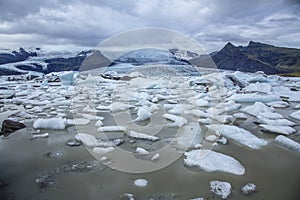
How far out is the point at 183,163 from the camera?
2844mm

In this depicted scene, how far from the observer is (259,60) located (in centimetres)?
6397

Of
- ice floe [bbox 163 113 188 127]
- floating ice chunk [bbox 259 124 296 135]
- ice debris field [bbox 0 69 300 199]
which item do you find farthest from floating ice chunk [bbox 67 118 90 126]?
floating ice chunk [bbox 259 124 296 135]

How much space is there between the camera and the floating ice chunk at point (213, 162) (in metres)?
2.64

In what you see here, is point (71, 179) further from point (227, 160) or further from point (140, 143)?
point (227, 160)

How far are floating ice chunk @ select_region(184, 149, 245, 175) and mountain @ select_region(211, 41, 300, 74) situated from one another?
169 feet

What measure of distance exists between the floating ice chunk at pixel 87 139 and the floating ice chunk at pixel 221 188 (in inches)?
66.9

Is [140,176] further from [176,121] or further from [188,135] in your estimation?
[176,121]

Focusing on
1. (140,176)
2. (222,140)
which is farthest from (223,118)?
(140,176)

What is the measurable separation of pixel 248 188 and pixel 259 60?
68296 mm

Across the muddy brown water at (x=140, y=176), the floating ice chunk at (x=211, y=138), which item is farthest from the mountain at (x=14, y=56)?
the floating ice chunk at (x=211, y=138)

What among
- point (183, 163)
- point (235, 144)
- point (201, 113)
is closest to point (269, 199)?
point (183, 163)

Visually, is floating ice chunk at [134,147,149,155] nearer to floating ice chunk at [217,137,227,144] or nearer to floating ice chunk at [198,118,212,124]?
floating ice chunk at [217,137,227,144]

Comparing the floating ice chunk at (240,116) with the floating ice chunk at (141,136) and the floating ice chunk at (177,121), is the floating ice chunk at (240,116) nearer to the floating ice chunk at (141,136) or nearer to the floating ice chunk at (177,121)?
the floating ice chunk at (177,121)

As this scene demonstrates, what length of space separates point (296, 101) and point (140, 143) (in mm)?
5463
